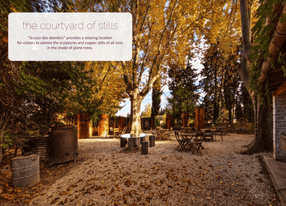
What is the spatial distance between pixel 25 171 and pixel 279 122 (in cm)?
904

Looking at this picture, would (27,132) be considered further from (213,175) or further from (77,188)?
(213,175)

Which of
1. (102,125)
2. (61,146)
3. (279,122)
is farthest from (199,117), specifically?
(61,146)

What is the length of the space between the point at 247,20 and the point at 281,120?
4.74 m

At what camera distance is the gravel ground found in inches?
132

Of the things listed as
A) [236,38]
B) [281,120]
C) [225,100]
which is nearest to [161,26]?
[236,38]

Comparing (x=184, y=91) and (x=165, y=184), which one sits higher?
(x=184, y=91)

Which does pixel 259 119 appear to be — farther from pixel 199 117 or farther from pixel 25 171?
pixel 25 171

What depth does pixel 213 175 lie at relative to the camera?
441 centimetres

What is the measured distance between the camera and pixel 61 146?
5.59 meters

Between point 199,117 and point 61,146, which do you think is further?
point 199,117

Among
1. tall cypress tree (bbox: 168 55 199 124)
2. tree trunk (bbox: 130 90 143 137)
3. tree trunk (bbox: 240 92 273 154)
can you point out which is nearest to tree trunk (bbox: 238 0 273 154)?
tree trunk (bbox: 240 92 273 154)

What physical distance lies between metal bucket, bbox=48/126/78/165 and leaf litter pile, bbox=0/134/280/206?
1.15 feet

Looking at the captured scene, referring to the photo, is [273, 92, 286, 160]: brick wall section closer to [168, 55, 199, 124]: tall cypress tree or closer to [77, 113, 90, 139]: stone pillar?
[77, 113, 90, 139]: stone pillar

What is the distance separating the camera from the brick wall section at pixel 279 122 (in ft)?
17.3
